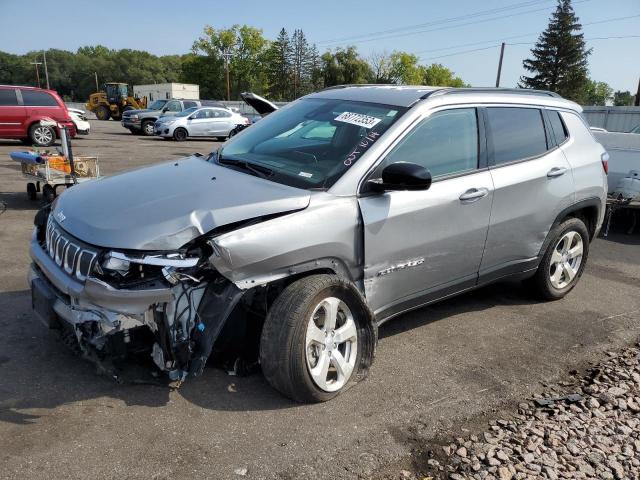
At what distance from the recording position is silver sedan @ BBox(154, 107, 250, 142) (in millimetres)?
22578

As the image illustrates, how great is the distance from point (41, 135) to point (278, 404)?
15832 mm

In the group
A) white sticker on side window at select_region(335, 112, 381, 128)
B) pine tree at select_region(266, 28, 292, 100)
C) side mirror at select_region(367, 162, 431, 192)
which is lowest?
side mirror at select_region(367, 162, 431, 192)

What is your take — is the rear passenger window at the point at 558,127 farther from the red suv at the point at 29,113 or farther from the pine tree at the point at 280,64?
the pine tree at the point at 280,64

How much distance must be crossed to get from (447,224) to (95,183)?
2418 millimetres

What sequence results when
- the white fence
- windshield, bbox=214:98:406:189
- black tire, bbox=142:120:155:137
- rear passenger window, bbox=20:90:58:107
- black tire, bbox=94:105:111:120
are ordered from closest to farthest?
windshield, bbox=214:98:406:189 < rear passenger window, bbox=20:90:58:107 < black tire, bbox=142:120:155:137 < the white fence < black tire, bbox=94:105:111:120

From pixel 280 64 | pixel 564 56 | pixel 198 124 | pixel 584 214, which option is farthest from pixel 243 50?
A: pixel 584 214

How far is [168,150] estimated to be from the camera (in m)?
18.2

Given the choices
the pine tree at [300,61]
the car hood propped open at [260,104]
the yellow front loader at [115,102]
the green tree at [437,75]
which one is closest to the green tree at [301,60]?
the pine tree at [300,61]

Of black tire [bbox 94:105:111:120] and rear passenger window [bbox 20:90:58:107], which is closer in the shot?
rear passenger window [bbox 20:90:58:107]

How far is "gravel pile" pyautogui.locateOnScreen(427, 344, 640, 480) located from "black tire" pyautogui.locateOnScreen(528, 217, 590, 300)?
1348mm

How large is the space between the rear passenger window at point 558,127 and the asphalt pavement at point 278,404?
1.55 meters

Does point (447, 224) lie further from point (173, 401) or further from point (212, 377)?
point (173, 401)

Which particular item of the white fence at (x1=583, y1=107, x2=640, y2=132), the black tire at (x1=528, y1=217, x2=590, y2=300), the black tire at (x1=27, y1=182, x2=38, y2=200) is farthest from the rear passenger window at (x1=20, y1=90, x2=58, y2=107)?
the white fence at (x1=583, y1=107, x2=640, y2=132)

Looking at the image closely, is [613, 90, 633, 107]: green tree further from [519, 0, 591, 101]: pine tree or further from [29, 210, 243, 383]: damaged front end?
[29, 210, 243, 383]: damaged front end
